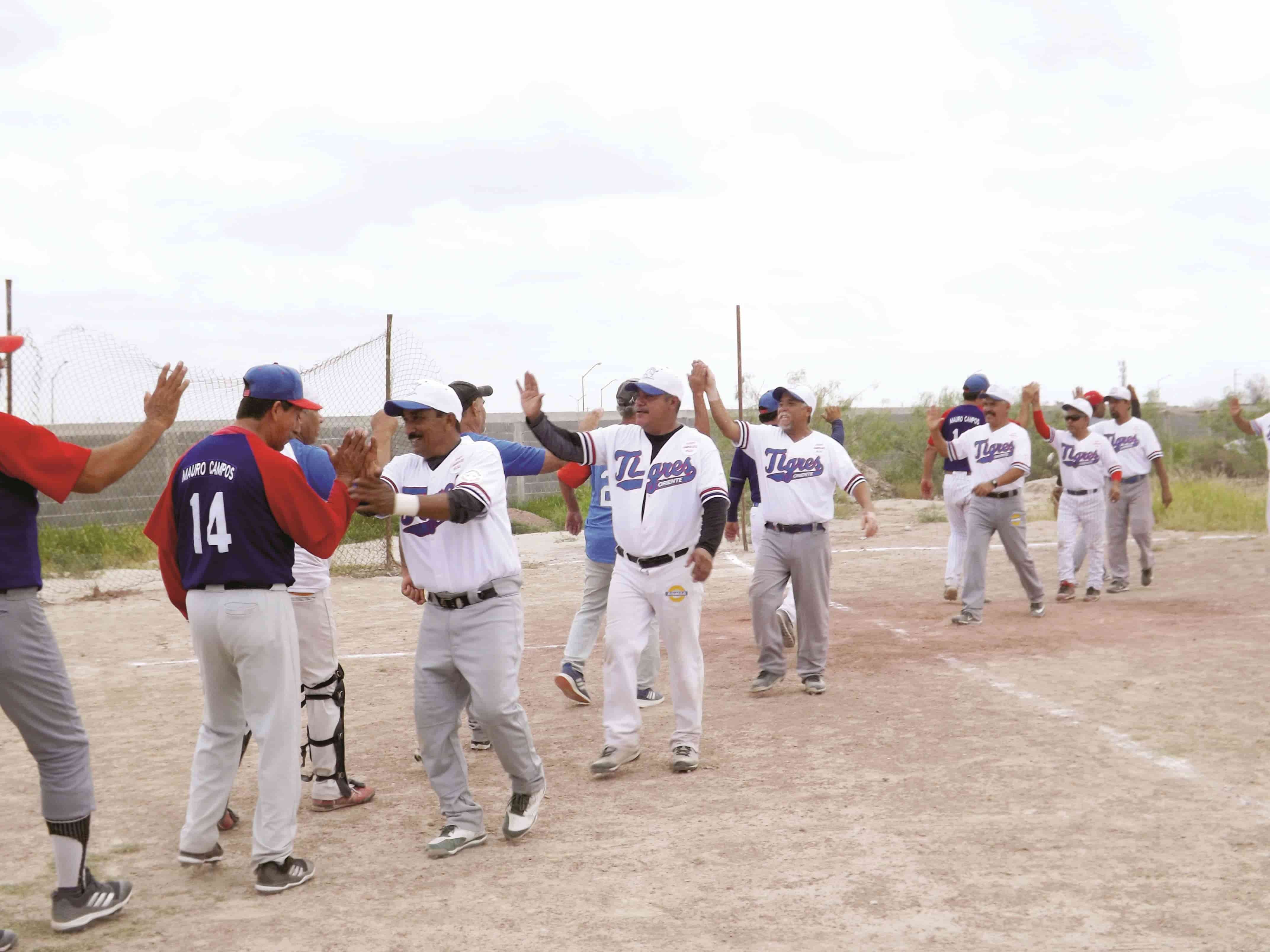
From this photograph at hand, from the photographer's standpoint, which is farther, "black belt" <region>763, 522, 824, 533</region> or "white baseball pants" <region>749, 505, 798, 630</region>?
"white baseball pants" <region>749, 505, 798, 630</region>

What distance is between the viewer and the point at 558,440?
6.14m

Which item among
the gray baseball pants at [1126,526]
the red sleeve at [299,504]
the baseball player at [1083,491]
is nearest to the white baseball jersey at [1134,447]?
the gray baseball pants at [1126,526]

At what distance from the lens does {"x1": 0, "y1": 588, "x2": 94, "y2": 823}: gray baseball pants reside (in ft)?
13.7

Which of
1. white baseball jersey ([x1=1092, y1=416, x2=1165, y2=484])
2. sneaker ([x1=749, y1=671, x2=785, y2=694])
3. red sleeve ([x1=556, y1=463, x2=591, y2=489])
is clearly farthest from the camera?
white baseball jersey ([x1=1092, y1=416, x2=1165, y2=484])

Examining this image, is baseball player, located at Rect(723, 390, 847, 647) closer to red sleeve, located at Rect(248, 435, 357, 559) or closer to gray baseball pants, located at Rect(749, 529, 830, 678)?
gray baseball pants, located at Rect(749, 529, 830, 678)

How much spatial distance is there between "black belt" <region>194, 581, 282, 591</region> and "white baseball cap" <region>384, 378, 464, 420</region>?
36.5 inches

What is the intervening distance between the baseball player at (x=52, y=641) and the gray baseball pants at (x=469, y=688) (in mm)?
1284

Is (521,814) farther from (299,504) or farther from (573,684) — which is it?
(573,684)

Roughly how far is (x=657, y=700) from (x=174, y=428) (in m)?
11.2

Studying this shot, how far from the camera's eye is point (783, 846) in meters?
4.93

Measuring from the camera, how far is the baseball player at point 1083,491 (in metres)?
11.9

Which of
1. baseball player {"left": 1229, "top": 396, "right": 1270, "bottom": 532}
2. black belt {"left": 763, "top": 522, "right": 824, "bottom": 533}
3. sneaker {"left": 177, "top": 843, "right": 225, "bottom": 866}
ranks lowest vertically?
sneaker {"left": 177, "top": 843, "right": 225, "bottom": 866}

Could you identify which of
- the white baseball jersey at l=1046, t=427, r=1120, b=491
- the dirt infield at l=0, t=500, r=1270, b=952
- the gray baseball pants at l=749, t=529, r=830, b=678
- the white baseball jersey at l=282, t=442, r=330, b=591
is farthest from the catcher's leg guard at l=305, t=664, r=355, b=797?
the white baseball jersey at l=1046, t=427, r=1120, b=491

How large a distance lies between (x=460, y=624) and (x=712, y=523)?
1.59m
